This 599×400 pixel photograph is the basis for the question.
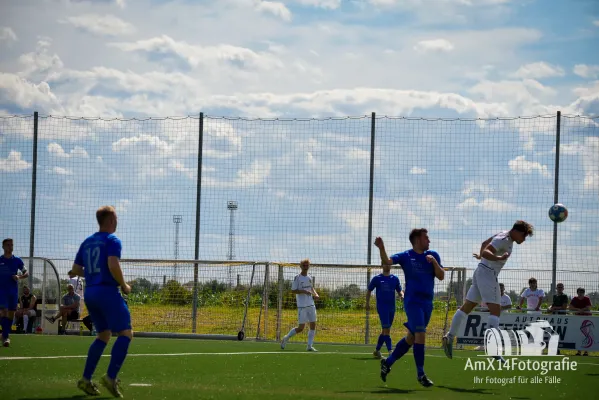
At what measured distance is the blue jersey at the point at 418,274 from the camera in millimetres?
11914

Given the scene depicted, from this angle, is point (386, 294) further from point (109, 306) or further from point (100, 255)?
point (100, 255)

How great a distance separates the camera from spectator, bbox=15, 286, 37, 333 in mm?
24969

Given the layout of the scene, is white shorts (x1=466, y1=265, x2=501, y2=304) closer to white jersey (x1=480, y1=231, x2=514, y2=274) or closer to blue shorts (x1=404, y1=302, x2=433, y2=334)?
white jersey (x1=480, y1=231, x2=514, y2=274)

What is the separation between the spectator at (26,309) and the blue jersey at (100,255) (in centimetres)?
1616

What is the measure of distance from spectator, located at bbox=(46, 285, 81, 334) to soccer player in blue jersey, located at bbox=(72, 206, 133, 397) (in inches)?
622

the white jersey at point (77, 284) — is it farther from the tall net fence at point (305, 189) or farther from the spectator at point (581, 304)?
the spectator at point (581, 304)

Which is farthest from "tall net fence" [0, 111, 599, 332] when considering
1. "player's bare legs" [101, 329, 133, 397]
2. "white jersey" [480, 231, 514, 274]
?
"player's bare legs" [101, 329, 133, 397]

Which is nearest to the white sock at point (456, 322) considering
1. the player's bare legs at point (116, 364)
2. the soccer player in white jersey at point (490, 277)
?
the soccer player in white jersey at point (490, 277)

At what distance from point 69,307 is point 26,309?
1.15m

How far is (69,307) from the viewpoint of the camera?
25203 mm

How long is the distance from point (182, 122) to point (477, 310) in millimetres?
9237

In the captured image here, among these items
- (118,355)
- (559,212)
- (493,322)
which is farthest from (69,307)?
(118,355)

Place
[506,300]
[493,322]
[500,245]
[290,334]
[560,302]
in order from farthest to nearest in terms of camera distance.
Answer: [506,300], [560,302], [290,334], [493,322], [500,245]

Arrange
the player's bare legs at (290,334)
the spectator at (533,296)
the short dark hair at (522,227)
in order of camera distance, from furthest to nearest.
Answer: the spectator at (533,296), the player's bare legs at (290,334), the short dark hair at (522,227)
